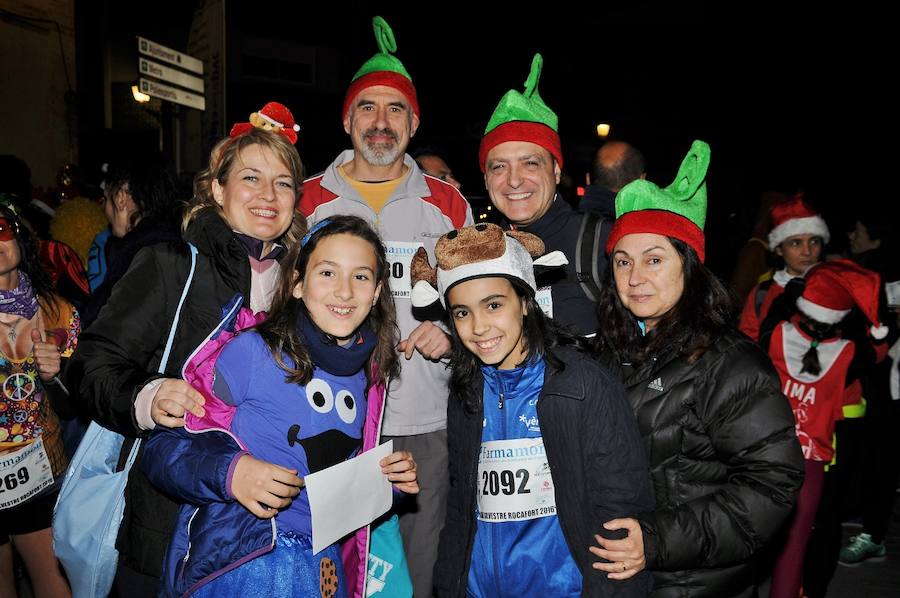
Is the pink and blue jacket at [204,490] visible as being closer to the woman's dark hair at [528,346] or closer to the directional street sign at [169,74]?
the woman's dark hair at [528,346]

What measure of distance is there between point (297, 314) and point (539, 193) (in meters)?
1.54

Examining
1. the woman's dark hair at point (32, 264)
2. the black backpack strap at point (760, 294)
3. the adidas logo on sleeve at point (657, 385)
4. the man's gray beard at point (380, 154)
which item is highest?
the man's gray beard at point (380, 154)

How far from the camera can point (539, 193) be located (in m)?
3.44

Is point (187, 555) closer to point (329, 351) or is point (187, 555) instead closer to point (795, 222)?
point (329, 351)

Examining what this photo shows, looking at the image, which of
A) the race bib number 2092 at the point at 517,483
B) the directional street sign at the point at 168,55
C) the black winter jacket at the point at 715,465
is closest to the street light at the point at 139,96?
the directional street sign at the point at 168,55

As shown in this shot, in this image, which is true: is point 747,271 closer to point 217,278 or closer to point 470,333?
point 470,333

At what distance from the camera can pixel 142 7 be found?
19031 millimetres

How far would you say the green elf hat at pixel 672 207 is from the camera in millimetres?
2559

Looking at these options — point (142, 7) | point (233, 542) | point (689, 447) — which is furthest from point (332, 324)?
point (142, 7)

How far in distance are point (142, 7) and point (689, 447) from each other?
69.0 feet

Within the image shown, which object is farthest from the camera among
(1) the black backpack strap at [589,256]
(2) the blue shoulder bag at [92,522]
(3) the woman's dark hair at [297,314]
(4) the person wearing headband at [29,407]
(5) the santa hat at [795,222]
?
(5) the santa hat at [795,222]

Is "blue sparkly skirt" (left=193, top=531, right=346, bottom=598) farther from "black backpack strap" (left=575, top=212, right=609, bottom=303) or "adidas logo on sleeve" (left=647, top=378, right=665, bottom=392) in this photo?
"black backpack strap" (left=575, top=212, right=609, bottom=303)

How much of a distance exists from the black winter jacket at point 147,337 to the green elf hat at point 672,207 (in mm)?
1469

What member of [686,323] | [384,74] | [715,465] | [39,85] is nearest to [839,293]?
[686,323]
